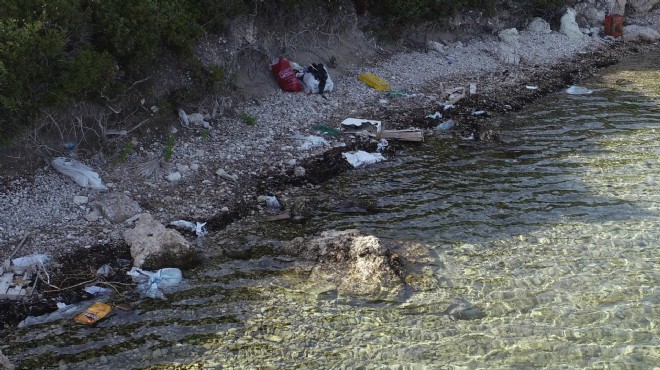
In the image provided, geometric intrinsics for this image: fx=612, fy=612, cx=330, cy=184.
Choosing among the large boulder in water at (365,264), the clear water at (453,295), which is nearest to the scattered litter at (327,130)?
the clear water at (453,295)

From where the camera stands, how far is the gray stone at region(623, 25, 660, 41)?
22000mm

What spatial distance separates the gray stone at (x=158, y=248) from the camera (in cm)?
822

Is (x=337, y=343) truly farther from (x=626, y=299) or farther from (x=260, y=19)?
(x=260, y=19)

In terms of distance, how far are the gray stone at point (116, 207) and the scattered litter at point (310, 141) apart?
12.0 feet

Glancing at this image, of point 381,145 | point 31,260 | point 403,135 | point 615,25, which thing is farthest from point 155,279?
point 615,25

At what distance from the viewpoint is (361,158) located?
460 inches

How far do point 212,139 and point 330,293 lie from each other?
16.3 feet

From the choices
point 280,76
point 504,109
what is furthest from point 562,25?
point 280,76

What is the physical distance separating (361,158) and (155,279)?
197 inches

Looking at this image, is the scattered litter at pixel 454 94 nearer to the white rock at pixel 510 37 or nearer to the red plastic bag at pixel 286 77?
the red plastic bag at pixel 286 77

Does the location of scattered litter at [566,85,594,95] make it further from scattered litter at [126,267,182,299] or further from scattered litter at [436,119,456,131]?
scattered litter at [126,267,182,299]

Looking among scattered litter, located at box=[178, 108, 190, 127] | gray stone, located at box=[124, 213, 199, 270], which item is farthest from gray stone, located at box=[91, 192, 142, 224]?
scattered litter, located at box=[178, 108, 190, 127]

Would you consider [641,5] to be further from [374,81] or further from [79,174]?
[79,174]

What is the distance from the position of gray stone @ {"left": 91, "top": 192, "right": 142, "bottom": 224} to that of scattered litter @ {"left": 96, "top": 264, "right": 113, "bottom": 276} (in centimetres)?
106
